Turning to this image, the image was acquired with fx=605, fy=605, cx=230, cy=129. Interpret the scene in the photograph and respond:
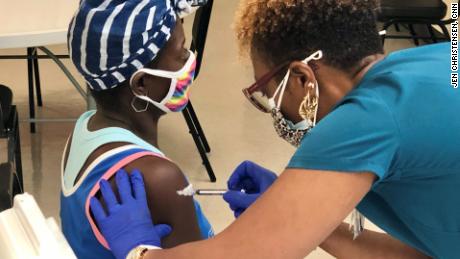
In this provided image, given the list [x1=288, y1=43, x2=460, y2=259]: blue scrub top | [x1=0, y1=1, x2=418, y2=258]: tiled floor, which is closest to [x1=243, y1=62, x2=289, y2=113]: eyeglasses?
[x1=288, y1=43, x2=460, y2=259]: blue scrub top

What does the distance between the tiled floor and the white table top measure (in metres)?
0.74

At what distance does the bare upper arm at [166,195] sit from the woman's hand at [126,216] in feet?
→ 0.07

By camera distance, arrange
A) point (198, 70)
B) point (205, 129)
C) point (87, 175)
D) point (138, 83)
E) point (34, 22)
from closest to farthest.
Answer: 1. point (87, 175)
2. point (138, 83)
3. point (34, 22)
4. point (198, 70)
5. point (205, 129)

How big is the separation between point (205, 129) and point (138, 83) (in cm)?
183

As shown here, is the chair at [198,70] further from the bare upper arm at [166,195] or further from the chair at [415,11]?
the bare upper arm at [166,195]

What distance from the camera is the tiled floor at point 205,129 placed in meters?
2.61

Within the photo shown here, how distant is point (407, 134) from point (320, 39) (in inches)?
8.8

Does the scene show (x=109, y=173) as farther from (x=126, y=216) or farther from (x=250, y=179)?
(x=250, y=179)

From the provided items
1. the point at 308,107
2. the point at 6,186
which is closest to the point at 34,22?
the point at 6,186

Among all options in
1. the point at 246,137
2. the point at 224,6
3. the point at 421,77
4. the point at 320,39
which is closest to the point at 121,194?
the point at 320,39

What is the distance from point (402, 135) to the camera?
85cm

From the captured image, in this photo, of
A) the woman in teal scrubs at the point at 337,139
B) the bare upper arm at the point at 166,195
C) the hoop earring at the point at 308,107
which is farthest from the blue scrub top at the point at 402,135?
the bare upper arm at the point at 166,195

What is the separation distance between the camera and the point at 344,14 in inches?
38.2

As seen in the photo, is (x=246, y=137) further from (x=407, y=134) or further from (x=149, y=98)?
(x=407, y=134)
